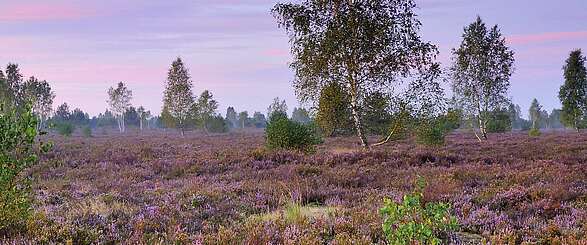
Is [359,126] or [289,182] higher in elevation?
[359,126]

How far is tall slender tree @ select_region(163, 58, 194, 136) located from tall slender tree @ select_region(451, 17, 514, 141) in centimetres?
4039

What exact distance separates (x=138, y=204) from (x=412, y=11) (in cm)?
1597

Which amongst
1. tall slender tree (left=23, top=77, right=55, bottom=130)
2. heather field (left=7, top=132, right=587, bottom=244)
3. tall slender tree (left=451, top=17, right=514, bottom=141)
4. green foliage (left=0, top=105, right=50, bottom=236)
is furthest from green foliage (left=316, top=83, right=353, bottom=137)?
tall slender tree (left=23, top=77, right=55, bottom=130)

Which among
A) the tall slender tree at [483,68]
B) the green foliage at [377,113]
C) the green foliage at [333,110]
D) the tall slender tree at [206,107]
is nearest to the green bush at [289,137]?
the green foliage at [333,110]

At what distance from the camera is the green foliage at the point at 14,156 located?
621 centimetres

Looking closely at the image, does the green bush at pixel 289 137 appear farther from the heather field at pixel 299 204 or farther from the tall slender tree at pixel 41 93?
the tall slender tree at pixel 41 93

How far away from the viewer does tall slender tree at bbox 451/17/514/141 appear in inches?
1559

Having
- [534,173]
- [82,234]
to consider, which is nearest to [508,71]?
[534,173]

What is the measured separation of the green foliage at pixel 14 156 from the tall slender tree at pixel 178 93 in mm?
60936

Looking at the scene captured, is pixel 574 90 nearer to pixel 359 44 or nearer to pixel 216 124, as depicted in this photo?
pixel 359 44

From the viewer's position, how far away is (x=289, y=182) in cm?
1280

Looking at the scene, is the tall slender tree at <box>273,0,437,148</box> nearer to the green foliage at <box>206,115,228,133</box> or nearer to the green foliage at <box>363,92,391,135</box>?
the green foliage at <box>363,92,391,135</box>

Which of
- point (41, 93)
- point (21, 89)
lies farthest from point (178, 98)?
point (41, 93)

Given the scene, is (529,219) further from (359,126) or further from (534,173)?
(359,126)
